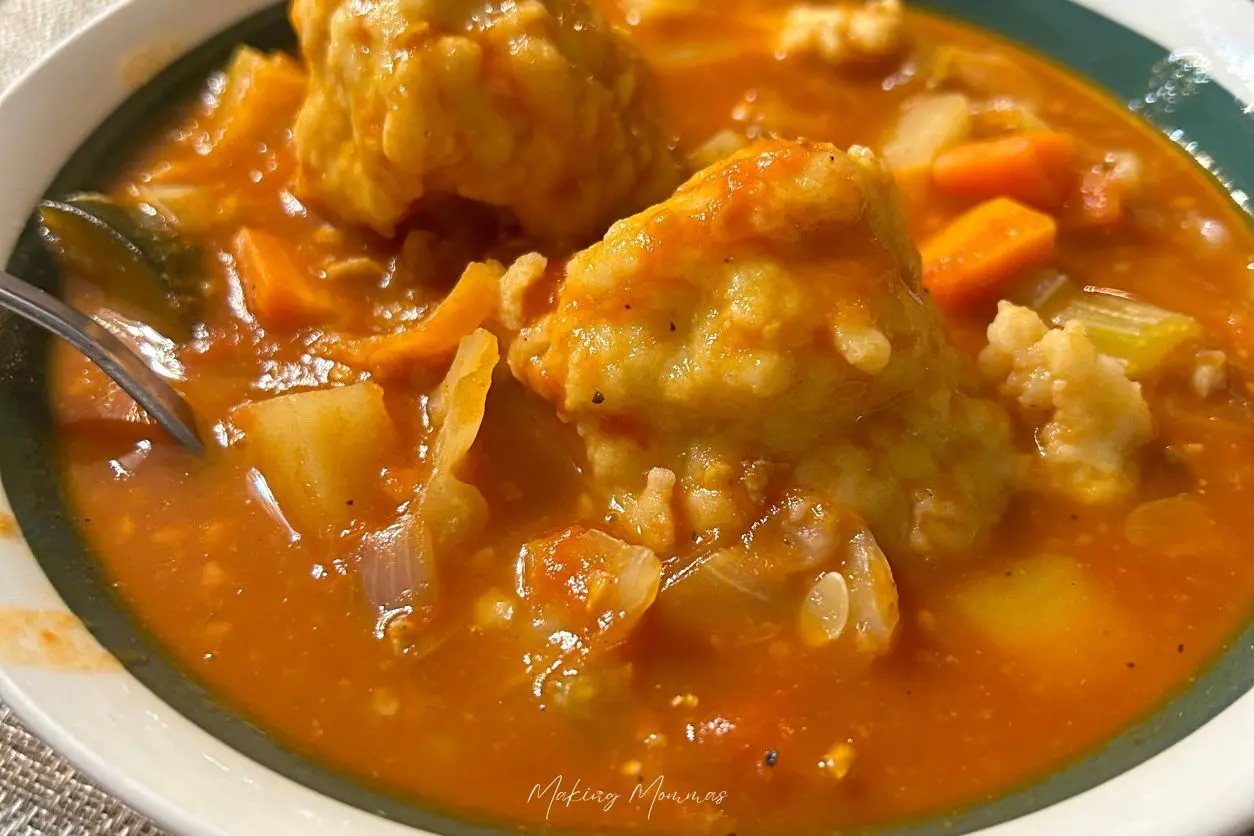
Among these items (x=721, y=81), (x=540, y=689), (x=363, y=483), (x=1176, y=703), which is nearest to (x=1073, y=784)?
(x=1176, y=703)

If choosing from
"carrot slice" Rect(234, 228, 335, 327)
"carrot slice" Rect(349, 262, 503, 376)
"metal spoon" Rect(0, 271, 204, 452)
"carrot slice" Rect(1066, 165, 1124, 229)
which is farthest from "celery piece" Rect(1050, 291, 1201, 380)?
"metal spoon" Rect(0, 271, 204, 452)

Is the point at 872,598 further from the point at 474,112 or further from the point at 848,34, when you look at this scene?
the point at 848,34

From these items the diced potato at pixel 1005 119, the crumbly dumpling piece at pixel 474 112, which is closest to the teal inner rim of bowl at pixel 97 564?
the diced potato at pixel 1005 119

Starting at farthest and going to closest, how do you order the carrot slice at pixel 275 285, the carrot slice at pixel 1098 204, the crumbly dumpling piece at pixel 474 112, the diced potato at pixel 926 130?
1. the diced potato at pixel 926 130
2. the carrot slice at pixel 1098 204
3. the carrot slice at pixel 275 285
4. the crumbly dumpling piece at pixel 474 112

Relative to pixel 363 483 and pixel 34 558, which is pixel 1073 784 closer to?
pixel 363 483

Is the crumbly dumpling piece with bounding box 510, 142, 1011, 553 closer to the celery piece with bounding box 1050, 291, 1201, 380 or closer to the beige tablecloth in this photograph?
the celery piece with bounding box 1050, 291, 1201, 380

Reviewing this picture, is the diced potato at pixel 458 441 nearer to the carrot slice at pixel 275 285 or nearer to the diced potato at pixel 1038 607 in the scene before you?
the carrot slice at pixel 275 285

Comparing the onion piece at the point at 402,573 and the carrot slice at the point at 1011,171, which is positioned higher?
the carrot slice at the point at 1011,171

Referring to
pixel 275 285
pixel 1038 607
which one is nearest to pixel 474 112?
pixel 275 285
